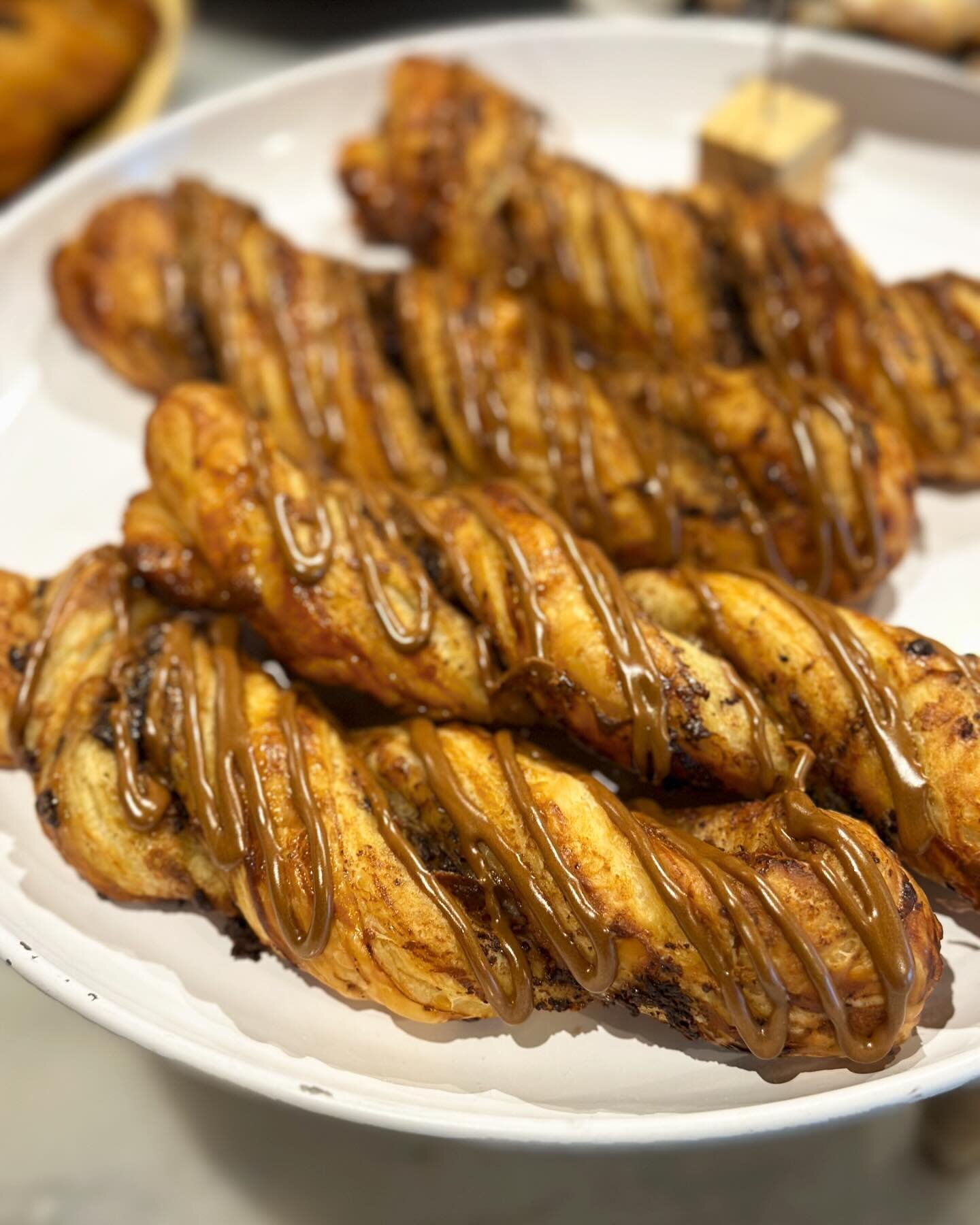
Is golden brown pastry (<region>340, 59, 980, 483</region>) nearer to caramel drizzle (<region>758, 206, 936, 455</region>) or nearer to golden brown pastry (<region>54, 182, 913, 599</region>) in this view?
caramel drizzle (<region>758, 206, 936, 455</region>)

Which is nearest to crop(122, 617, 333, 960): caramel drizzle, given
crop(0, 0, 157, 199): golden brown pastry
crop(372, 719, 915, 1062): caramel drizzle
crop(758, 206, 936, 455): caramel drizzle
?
crop(372, 719, 915, 1062): caramel drizzle

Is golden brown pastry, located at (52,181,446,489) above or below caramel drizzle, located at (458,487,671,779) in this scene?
above

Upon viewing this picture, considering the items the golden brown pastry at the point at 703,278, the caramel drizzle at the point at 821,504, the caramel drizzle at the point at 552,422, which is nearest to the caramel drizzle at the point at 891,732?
the caramel drizzle at the point at 821,504

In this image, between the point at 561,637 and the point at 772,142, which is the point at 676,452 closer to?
the point at 561,637

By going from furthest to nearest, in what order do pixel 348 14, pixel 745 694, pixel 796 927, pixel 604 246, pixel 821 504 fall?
pixel 348 14 → pixel 604 246 → pixel 821 504 → pixel 745 694 → pixel 796 927

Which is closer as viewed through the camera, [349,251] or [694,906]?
[694,906]

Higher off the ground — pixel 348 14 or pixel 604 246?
pixel 348 14

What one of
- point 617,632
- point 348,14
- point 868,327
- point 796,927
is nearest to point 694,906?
point 796,927
